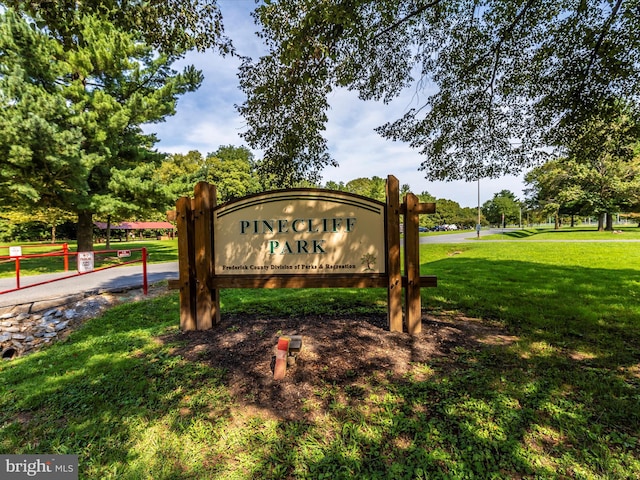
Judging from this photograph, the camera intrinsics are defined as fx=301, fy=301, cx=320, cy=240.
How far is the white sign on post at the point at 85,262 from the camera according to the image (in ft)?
25.7

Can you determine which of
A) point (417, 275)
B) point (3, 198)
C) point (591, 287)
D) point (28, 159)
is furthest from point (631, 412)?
point (3, 198)

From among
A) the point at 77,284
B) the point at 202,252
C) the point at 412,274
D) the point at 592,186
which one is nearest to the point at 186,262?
the point at 202,252

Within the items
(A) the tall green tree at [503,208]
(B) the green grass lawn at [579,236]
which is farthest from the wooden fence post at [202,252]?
(A) the tall green tree at [503,208]

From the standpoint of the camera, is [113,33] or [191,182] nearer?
[113,33]

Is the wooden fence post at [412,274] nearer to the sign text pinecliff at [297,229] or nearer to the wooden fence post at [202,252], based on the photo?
the sign text pinecliff at [297,229]

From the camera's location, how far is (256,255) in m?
4.06

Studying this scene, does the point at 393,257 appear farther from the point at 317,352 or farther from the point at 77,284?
the point at 77,284

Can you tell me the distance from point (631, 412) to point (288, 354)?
9.10 ft

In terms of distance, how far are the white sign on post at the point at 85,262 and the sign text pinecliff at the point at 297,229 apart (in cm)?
632

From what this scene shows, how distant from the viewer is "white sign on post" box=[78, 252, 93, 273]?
7828mm

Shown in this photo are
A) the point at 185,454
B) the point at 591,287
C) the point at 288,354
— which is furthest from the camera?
the point at 591,287

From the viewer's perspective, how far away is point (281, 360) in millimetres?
2820

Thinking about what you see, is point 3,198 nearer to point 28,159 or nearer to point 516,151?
point 28,159

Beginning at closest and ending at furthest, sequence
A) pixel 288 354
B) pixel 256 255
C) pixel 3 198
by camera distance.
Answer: pixel 288 354 < pixel 256 255 < pixel 3 198
